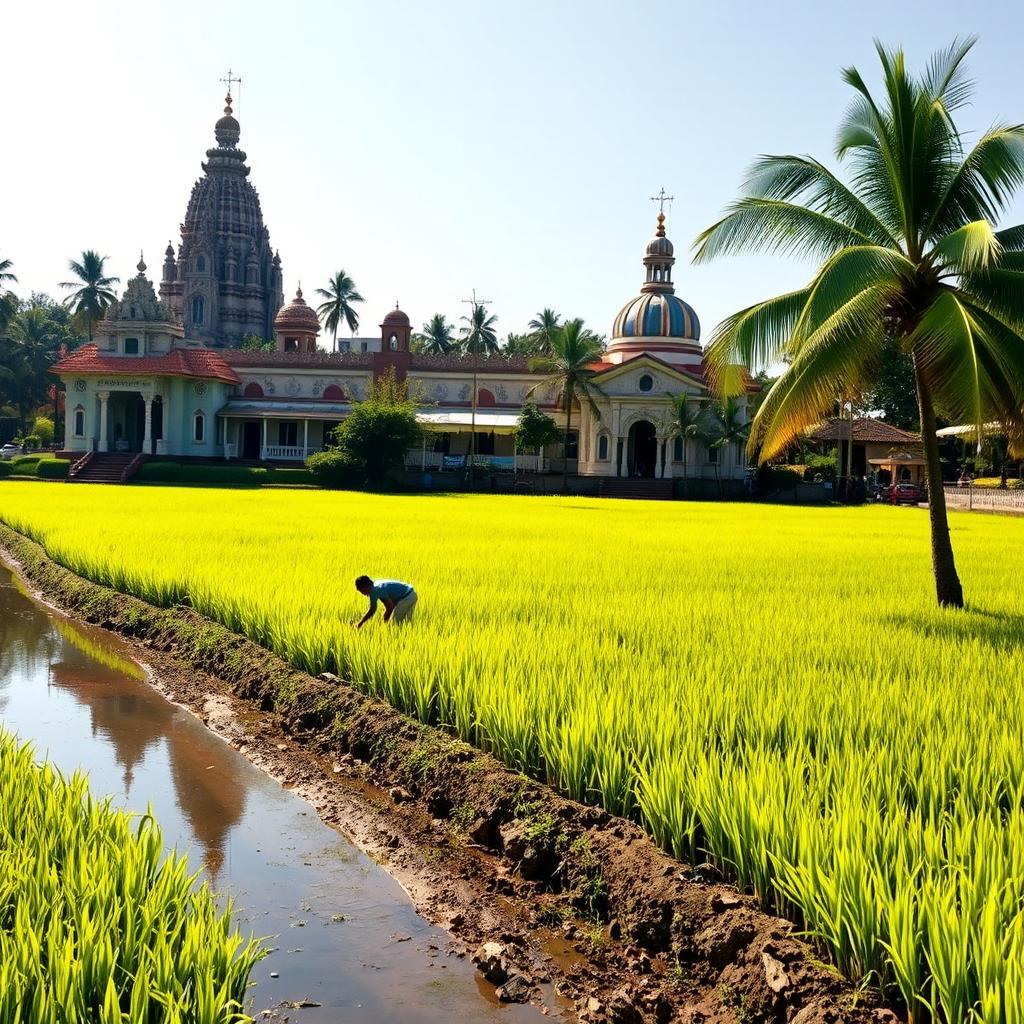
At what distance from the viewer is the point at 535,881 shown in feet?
18.0

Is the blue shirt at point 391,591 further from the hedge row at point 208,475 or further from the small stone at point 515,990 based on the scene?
the hedge row at point 208,475

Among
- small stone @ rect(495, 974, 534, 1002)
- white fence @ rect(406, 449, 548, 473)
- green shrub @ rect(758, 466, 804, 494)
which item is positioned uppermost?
white fence @ rect(406, 449, 548, 473)

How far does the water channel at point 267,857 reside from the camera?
4379mm

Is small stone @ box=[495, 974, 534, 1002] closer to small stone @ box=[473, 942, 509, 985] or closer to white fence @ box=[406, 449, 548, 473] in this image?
small stone @ box=[473, 942, 509, 985]

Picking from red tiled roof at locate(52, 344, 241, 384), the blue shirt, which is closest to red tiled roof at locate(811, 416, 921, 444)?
red tiled roof at locate(52, 344, 241, 384)

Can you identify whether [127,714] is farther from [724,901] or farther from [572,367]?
[572,367]

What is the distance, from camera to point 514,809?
19.2 feet

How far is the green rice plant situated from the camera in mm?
3154

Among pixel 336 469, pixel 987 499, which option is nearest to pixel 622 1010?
pixel 987 499

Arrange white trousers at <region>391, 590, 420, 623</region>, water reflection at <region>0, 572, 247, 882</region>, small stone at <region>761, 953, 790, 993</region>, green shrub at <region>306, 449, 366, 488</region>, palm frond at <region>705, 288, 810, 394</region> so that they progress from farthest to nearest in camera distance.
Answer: green shrub at <region>306, 449, 366, 488</region>, palm frond at <region>705, 288, 810, 394</region>, white trousers at <region>391, 590, 420, 623</region>, water reflection at <region>0, 572, 247, 882</region>, small stone at <region>761, 953, 790, 993</region>

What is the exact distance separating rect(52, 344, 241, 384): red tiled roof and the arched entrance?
737 inches

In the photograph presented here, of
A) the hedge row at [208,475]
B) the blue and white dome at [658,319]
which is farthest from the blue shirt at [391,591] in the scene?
the blue and white dome at [658,319]

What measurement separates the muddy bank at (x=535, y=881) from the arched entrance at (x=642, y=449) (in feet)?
140

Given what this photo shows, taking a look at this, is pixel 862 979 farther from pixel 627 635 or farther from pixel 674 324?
pixel 674 324
